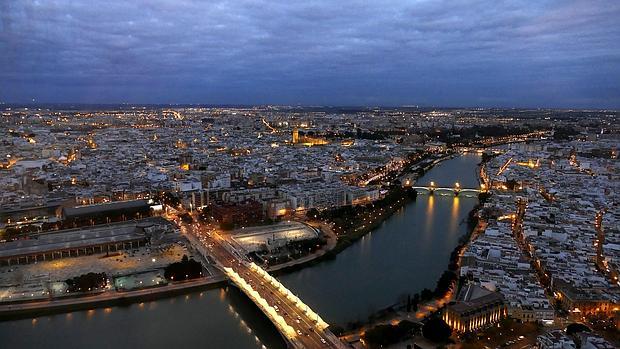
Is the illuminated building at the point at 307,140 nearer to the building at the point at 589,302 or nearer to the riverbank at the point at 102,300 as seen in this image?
the riverbank at the point at 102,300

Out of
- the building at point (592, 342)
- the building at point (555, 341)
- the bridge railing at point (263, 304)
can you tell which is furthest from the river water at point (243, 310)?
the building at point (592, 342)

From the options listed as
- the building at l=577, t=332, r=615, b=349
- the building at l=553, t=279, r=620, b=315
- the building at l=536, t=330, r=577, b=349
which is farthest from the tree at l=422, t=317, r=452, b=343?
the building at l=553, t=279, r=620, b=315

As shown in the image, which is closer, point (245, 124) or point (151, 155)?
point (151, 155)

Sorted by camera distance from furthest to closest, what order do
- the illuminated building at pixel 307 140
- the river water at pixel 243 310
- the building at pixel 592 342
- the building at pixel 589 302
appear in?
the illuminated building at pixel 307 140
the building at pixel 589 302
the river water at pixel 243 310
the building at pixel 592 342

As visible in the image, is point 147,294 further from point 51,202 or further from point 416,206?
point 416,206

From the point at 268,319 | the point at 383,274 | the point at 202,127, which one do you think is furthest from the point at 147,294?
the point at 202,127

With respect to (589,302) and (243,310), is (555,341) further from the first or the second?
(243,310)
